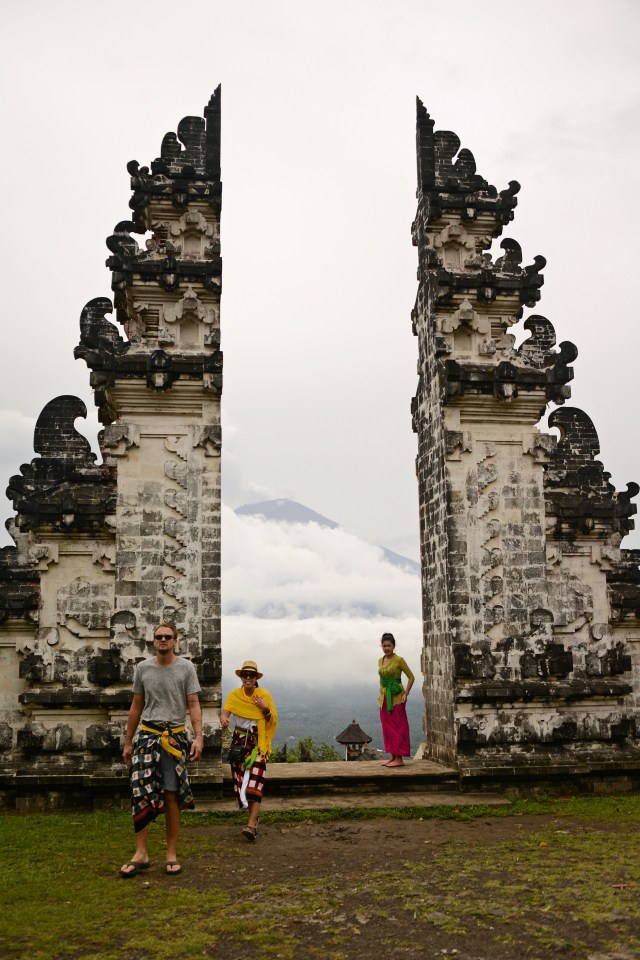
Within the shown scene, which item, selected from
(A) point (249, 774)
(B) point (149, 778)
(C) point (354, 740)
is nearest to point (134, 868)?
(B) point (149, 778)

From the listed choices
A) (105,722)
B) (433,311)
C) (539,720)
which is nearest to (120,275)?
(433,311)

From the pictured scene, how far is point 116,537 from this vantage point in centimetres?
1184

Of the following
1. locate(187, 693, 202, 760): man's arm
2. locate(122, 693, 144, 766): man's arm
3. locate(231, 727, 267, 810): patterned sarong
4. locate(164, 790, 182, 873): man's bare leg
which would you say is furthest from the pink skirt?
locate(122, 693, 144, 766): man's arm

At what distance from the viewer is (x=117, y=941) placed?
5633 mm

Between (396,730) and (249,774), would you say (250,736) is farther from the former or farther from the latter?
(396,730)

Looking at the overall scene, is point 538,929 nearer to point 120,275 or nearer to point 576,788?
point 576,788

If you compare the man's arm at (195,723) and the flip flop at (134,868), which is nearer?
the flip flop at (134,868)

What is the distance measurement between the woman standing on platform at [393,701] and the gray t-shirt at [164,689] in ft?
17.3

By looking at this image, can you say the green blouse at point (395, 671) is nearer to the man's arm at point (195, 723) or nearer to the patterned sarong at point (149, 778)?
the man's arm at point (195, 723)

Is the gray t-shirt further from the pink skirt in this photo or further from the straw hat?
the pink skirt

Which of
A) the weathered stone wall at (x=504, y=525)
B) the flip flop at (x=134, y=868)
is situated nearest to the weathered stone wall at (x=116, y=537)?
the weathered stone wall at (x=504, y=525)

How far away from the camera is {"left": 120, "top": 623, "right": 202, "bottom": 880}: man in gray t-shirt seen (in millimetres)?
7406

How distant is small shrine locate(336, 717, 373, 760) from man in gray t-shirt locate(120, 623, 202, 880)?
1713 centimetres

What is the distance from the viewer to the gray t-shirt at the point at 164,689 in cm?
759
